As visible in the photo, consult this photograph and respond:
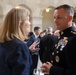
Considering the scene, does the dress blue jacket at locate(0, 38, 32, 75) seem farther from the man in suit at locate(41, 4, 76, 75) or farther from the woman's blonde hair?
the man in suit at locate(41, 4, 76, 75)

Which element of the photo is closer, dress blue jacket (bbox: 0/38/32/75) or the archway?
dress blue jacket (bbox: 0/38/32/75)

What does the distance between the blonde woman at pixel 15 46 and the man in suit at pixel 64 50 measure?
10.6 inches

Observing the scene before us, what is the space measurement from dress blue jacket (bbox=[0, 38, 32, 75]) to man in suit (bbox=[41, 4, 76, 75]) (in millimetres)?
248

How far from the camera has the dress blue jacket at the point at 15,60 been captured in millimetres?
2475

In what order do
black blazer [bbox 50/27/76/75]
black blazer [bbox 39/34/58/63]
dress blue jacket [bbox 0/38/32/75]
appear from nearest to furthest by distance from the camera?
1. black blazer [bbox 50/27/76/75]
2. dress blue jacket [bbox 0/38/32/75]
3. black blazer [bbox 39/34/58/63]

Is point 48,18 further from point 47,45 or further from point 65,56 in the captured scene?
point 65,56

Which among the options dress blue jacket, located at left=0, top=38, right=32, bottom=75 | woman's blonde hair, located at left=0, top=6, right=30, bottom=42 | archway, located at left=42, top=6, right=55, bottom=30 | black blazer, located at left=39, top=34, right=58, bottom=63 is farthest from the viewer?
archway, located at left=42, top=6, right=55, bottom=30

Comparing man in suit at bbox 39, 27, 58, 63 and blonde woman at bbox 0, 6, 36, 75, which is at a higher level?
blonde woman at bbox 0, 6, 36, 75

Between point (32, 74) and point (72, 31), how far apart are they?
2.76ft

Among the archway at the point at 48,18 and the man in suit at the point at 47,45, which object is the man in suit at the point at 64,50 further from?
the archway at the point at 48,18

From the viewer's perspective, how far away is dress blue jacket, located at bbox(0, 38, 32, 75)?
247 centimetres

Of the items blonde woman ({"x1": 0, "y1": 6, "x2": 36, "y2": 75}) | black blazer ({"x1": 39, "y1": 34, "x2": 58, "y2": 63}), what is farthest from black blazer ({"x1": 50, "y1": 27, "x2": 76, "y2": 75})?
black blazer ({"x1": 39, "y1": 34, "x2": 58, "y2": 63})

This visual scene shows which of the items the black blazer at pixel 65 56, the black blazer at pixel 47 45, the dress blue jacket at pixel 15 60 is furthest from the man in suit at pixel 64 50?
the black blazer at pixel 47 45

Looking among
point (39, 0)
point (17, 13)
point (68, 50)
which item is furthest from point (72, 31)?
point (39, 0)
